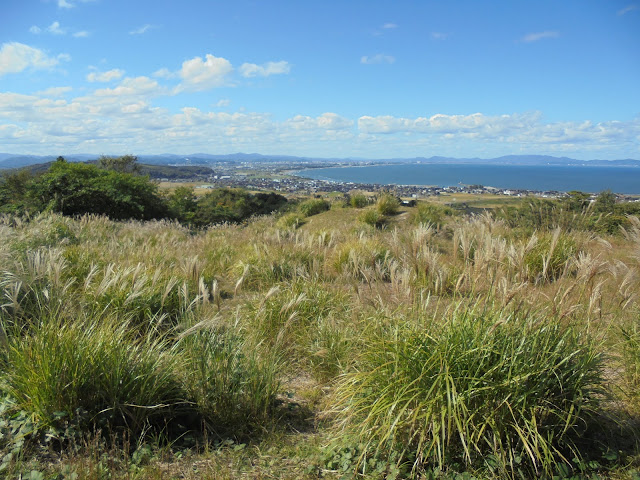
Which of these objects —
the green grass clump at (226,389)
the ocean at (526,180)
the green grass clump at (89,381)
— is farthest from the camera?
the ocean at (526,180)

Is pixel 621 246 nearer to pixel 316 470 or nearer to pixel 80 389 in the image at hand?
pixel 316 470

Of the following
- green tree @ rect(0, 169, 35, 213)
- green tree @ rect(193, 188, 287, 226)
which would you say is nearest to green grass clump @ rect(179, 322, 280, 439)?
green tree @ rect(0, 169, 35, 213)

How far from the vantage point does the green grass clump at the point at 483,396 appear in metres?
2.39

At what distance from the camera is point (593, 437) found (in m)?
2.71

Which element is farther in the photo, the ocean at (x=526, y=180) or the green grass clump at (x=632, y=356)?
the ocean at (x=526, y=180)

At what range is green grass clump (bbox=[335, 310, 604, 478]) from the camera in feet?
7.84

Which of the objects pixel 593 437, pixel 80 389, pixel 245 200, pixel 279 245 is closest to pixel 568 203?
pixel 279 245

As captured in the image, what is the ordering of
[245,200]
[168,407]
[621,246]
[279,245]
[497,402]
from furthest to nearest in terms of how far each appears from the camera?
[245,200] < [621,246] < [279,245] < [168,407] < [497,402]

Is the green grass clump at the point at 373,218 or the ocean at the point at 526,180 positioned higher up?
the ocean at the point at 526,180

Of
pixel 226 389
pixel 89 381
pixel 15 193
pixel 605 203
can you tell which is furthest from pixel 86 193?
pixel 605 203

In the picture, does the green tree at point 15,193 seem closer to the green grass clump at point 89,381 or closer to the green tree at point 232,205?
the green tree at point 232,205

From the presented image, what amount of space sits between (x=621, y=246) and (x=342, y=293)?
691 cm

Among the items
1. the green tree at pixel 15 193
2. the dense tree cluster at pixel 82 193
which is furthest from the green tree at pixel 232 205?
the green tree at pixel 15 193

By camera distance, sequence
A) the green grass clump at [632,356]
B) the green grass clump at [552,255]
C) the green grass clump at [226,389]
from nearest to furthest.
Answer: the green grass clump at [226,389], the green grass clump at [632,356], the green grass clump at [552,255]
